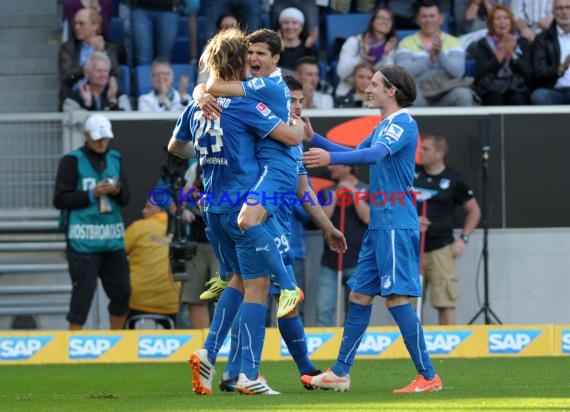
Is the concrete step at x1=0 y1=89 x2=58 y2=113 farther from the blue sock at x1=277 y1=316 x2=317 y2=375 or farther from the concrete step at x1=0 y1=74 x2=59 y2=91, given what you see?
the blue sock at x1=277 y1=316 x2=317 y2=375

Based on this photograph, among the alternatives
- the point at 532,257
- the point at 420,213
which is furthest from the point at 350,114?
the point at 532,257

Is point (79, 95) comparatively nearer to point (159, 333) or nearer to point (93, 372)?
point (159, 333)

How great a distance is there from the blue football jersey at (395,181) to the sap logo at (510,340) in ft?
14.6

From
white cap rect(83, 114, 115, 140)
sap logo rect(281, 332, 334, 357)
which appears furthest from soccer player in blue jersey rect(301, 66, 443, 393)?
white cap rect(83, 114, 115, 140)

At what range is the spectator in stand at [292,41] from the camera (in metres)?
15.5

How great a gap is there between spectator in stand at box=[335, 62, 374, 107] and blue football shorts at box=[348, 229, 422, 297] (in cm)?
638

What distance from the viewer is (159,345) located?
1241 cm

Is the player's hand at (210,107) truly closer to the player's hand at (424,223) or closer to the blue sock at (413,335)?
the blue sock at (413,335)

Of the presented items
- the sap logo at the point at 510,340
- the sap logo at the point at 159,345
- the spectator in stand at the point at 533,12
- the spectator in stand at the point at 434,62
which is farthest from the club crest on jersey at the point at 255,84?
the spectator in stand at the point at 533,12

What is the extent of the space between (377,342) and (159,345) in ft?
6.75

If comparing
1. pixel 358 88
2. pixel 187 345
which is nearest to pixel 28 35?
pixel 358 88

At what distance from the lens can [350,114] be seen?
14.4 m

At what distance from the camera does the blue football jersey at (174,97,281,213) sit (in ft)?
26.4

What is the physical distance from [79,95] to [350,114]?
118 inches
